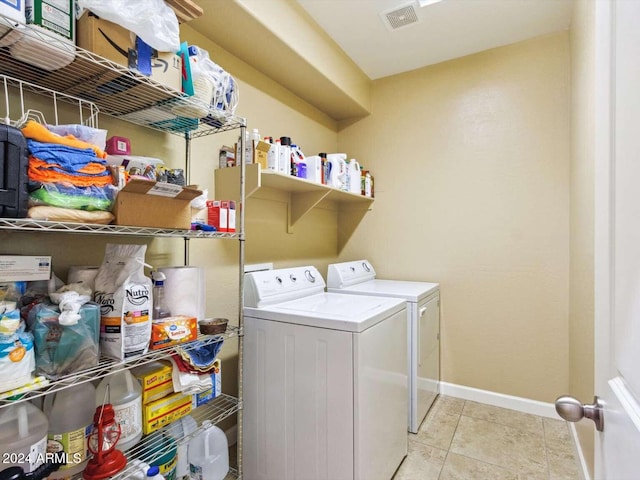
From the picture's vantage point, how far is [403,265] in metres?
2.83

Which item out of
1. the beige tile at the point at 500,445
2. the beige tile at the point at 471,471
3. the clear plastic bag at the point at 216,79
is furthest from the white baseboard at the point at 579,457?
the clear plastic bag at the point at 216,79

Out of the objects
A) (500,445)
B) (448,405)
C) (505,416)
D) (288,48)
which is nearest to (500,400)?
(505,416)

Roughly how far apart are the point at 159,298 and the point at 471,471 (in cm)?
181

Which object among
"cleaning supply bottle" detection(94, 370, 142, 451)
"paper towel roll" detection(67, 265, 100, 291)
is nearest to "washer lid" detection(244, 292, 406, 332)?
"cleaning supply bottle" detection(94, 370, 142, 451)

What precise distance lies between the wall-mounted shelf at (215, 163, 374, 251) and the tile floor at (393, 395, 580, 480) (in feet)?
5.30

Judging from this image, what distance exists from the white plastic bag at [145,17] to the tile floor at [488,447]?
86.6 inches

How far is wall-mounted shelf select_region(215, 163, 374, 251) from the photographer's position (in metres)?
1.76

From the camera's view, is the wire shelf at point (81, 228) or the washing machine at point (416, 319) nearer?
the wire shelf at point (81, 228)

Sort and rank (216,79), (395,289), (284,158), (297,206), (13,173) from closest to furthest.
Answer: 1. (13,173)
2. (216,79)
3. (284,158)
4. (395,289)
5. (297,206)

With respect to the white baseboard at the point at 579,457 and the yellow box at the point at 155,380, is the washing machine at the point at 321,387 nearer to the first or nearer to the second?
the yellow box at the point at 155,380

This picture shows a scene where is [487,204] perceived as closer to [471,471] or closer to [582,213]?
[582,213]

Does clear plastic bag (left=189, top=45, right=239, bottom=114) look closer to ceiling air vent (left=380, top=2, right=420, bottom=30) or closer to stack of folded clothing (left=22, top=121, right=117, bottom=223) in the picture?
stack of folded clothing (left=22, top=121, right=117, bottom=223)

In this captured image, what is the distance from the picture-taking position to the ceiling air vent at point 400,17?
6.72 ft

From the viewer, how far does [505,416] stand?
2.31 metres
